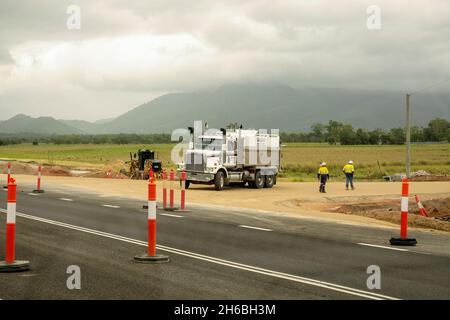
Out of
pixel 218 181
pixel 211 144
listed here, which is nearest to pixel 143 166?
pixel 211 144

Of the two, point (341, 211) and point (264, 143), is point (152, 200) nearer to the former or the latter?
point (341, 211)

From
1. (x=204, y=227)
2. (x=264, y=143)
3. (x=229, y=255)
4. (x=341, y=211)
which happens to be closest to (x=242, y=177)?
(x=264, y=143)

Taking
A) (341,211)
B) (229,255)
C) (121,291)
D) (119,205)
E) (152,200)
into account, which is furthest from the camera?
(341,211)

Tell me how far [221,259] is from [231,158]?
2560cm

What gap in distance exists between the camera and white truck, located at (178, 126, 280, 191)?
36.7 m

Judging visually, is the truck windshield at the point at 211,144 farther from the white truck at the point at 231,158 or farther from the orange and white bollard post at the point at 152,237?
the orange and white bollard post at the point at 152,237

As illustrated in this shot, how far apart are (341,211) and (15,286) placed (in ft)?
62.8

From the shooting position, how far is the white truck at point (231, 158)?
120ft

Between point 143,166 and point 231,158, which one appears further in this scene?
point 143,166

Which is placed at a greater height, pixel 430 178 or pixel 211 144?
pixel 211 144

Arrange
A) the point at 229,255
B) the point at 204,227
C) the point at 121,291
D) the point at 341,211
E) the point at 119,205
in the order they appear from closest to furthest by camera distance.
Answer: the point at 121,291
the point at 229,255
the point at 204,227
the point at 119,205
the point at 341,211

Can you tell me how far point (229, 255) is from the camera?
13.0m

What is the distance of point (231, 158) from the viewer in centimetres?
3797

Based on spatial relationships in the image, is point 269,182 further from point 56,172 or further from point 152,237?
point 152,237
